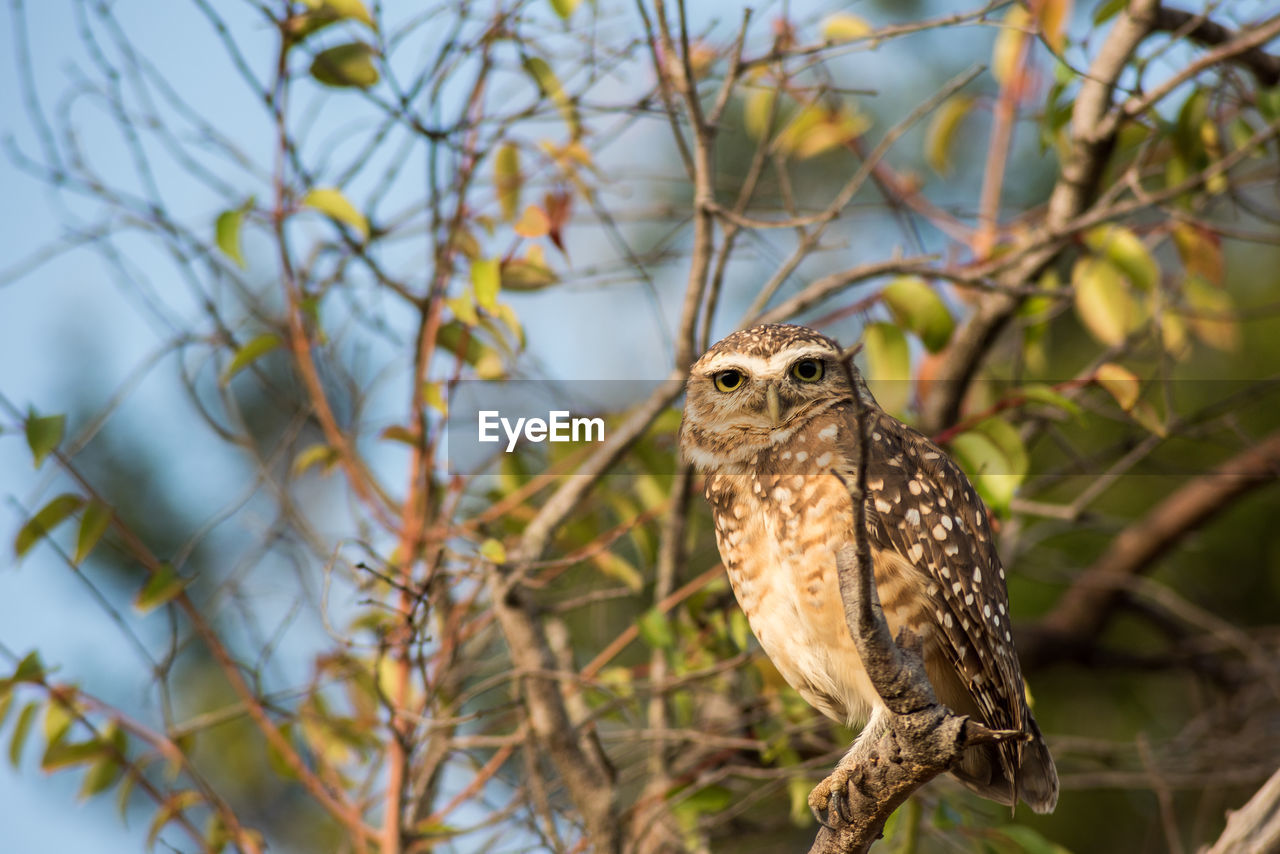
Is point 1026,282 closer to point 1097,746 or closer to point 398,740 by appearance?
point 1097,746

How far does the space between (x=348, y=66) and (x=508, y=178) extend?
0.55m

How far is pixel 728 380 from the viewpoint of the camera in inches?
99.1

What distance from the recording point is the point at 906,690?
1.87 m

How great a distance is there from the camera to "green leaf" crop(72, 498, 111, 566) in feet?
8.77

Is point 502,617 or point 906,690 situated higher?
point 502,617

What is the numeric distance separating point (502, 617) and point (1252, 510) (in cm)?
410

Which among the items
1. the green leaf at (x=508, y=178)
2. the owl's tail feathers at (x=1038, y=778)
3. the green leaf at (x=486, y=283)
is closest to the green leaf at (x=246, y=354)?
the green leaf at (x=486, y=283)

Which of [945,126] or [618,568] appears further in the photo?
[945,126]

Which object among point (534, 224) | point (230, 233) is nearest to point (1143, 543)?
point (534, 224)

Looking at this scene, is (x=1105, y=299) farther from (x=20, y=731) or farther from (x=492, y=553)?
(x=20, y=731)

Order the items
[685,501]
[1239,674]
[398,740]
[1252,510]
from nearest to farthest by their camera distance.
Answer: [398,740]
[685,501]
[1239,674]
[1252,510]

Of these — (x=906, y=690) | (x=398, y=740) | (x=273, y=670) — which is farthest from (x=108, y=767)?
(x=906, y=690)

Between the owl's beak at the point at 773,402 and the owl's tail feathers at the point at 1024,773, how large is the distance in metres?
0.87

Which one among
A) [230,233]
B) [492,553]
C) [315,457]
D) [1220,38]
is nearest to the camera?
[492,553]
